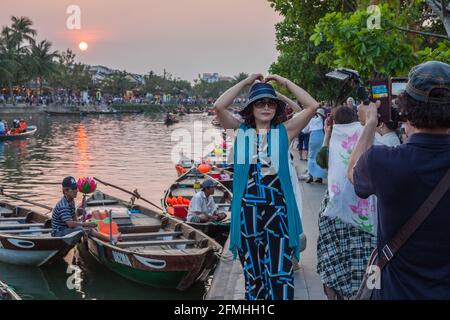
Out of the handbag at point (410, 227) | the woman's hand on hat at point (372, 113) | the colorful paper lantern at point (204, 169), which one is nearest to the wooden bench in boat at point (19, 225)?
the colorful paper lantern at point (204, 169)

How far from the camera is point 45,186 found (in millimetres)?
21156

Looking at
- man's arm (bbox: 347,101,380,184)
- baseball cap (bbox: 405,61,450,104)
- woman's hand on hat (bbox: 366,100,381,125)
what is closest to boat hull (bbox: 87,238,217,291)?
woman's hand on hat (bbox: 366,100,381,125)

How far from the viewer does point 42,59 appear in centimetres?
8044

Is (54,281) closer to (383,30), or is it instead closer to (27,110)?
(383,30)

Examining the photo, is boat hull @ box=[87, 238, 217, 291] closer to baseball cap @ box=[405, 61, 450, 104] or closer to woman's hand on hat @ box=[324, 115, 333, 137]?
woman's hand on hat @ box=[324, 115, 333, 137]

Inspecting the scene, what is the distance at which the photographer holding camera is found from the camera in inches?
94.5

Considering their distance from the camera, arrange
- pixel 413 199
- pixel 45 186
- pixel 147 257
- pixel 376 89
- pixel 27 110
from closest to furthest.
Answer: pixel 413 199 < pixel 376 89 < pixel 147 257 < pixel 45 186 < pixel 27 110

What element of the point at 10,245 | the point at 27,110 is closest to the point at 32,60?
the point at 27,110

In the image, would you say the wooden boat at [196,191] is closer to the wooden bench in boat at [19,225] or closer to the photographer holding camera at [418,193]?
the wooden bench in boat at [19,225]

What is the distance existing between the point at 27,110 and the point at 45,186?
51.7 meters

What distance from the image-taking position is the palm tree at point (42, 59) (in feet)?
252

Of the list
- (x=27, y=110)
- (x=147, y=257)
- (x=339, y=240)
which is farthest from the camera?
(x=27, y=110)

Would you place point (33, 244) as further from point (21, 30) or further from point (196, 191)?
point (21, 30)

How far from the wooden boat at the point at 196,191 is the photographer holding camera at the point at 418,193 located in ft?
27.8
